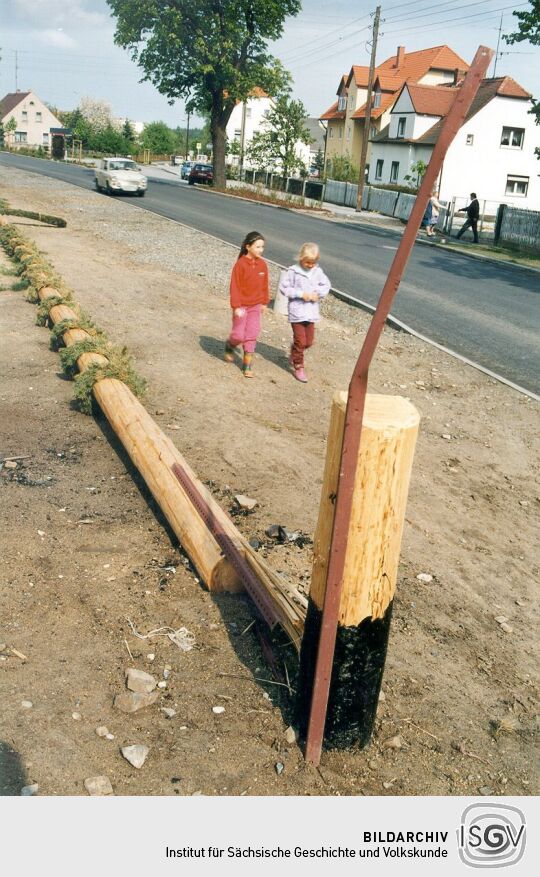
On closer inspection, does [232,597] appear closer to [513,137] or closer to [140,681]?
[140,681]

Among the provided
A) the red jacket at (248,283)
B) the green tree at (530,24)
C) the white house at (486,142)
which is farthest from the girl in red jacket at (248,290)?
the white house at (486,142)

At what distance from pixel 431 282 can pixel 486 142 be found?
4371 centimetres

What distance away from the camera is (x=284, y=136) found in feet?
171

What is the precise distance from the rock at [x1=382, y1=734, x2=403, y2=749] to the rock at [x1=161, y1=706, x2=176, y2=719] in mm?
909

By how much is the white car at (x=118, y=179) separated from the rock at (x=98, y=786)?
107ft

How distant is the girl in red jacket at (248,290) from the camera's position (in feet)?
27.5

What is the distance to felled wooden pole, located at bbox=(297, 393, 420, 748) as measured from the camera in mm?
2873

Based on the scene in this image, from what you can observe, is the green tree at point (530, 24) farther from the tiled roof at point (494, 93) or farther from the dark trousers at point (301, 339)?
the tiled roof at point (494, 93)

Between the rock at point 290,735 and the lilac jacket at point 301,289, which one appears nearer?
the rock at point 290,735

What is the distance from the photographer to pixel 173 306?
11.8 metres

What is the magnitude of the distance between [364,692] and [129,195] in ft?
110

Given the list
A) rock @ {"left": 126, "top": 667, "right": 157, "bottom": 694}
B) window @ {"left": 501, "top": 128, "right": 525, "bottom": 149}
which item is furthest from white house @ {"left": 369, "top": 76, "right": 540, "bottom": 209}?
rock @ {"left": 126, "top": 667, "right": 157, "bottom": 694}

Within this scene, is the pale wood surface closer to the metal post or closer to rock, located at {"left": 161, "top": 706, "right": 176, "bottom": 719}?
the metal post
